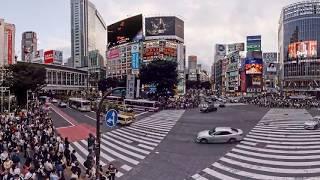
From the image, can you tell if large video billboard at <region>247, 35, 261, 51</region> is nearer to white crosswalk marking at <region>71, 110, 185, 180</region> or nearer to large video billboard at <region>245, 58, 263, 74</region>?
large video billboard at <region>245, 58, 263, 74</region>

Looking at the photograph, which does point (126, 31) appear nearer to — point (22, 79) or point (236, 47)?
point (22, 79)

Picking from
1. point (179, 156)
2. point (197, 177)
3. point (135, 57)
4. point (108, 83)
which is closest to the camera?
point (197, 177)

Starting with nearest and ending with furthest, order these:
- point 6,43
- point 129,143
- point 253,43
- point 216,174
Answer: point 216,174, point 129,143, point 6,43, point 253,43

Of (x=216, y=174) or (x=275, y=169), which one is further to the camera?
(x=275, y=169)

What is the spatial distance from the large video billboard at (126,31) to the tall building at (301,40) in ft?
183

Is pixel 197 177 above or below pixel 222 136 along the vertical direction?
below

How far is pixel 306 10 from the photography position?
14675cm

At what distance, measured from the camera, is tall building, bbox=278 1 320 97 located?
13950 centimetres

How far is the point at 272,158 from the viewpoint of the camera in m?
25.6

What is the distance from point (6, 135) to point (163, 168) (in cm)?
1027

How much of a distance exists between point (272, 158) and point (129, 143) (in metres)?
12.0

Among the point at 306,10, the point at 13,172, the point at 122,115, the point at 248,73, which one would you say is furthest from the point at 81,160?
the point at 306,10

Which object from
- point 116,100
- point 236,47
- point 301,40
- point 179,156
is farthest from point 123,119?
point 236,47

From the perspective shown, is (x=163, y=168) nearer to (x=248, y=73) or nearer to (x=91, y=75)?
(x=248, y=73)
